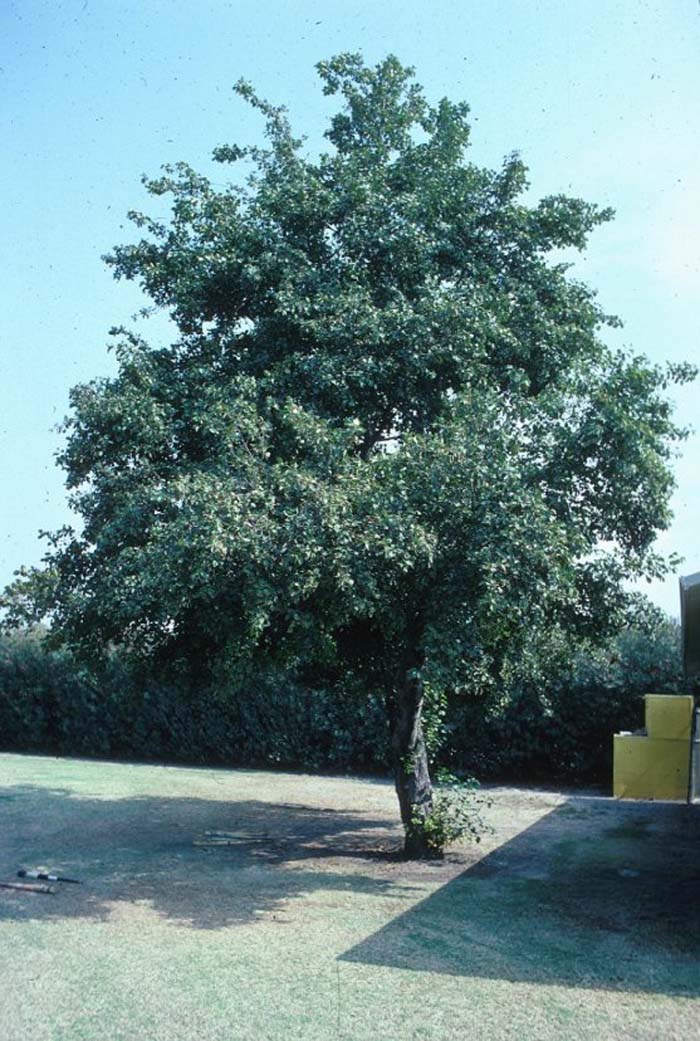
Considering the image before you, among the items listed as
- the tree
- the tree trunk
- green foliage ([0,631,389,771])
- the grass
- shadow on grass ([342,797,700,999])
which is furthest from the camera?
green foliage ([0,631,389,771])

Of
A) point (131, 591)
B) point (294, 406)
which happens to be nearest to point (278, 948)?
point (131, 591)

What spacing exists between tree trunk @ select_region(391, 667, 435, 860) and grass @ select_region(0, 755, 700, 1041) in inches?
15.2

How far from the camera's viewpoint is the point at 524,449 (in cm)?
1030

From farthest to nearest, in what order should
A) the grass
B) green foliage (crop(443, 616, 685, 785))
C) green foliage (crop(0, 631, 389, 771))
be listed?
green foliage (crop(0, 631, 389, 771)), green foliage (crop(443, 616, 685, 785)), the grass

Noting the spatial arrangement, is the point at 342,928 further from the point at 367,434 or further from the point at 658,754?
the point at 658,754

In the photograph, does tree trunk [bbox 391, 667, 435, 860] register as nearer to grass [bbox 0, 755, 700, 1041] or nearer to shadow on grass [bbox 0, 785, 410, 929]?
grass [bbox 0, 755, 700, 1041]

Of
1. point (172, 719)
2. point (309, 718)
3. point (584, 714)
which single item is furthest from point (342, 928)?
point (172, 719)

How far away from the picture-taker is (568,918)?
9.04 metres

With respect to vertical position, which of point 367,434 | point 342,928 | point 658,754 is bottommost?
point 342,928

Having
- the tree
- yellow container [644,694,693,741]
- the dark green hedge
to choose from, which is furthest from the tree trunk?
yellow container [644,694,693,741]

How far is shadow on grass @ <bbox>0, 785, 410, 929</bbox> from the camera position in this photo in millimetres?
9406

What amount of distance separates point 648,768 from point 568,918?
7.40 m

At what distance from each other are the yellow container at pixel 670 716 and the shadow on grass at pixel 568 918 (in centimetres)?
215

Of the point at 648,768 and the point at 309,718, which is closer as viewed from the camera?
the point at 648,768
